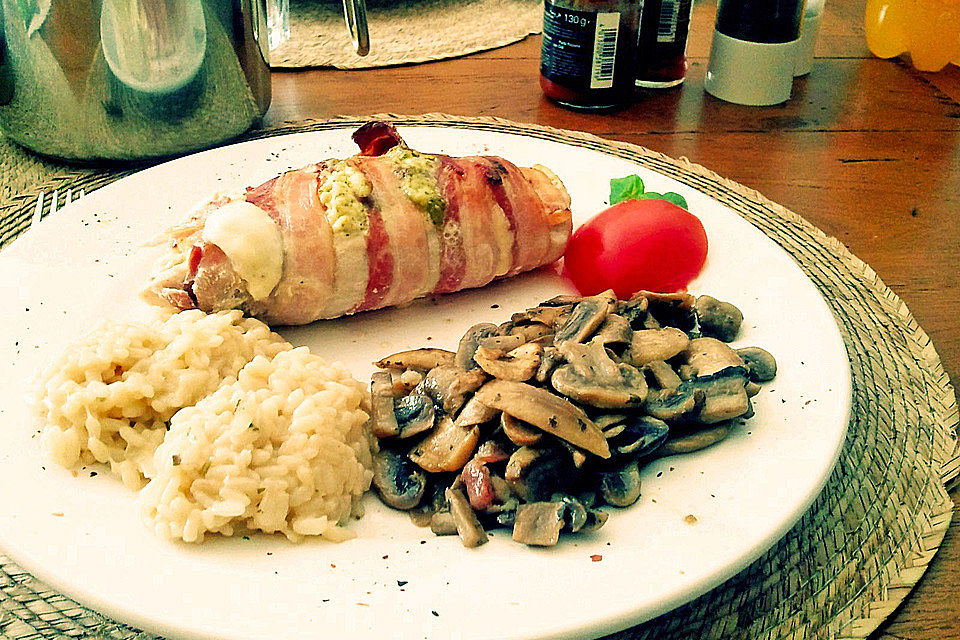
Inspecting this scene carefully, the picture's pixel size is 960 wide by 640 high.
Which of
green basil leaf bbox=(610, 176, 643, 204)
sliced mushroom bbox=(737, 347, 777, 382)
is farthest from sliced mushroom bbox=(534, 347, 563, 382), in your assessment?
green basil leaf bbox=(610, 176, 643, 204)

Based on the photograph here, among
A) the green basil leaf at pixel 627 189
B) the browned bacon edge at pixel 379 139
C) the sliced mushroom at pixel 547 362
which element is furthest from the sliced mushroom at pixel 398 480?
the green basil leaf at pixel 627 189

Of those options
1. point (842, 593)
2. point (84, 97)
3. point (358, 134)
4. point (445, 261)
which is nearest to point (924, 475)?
point (842, 593)

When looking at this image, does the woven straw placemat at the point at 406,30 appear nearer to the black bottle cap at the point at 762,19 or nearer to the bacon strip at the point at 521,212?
the black bottle cap at the point at 762,19

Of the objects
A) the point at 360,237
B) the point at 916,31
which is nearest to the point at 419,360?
the point at 360,237

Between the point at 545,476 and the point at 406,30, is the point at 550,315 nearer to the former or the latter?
the point at 545,476

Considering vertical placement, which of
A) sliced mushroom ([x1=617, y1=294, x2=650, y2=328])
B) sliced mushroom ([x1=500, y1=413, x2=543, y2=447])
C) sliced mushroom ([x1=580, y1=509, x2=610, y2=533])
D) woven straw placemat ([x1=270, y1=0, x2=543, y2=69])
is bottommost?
woven straw placemat ([x1=270, y1=0, x2=543, y2=69])

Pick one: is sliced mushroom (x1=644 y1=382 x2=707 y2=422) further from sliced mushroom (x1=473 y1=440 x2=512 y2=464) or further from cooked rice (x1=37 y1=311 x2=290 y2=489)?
cooked rice (x1=37 y1=311 x2=290 y2=489)
